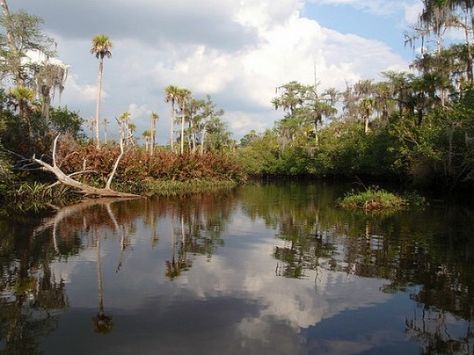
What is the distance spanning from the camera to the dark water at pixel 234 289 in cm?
641

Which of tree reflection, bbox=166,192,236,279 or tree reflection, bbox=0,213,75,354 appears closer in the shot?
tree reflection, bbox=0,213,75,354

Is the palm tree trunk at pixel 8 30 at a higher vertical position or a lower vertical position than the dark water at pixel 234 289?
higher

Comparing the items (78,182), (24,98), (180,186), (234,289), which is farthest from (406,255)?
(180,186)

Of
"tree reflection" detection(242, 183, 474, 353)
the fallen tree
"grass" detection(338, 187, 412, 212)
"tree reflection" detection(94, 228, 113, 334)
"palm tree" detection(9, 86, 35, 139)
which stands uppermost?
"palm tree" detection(9, 86, 35, 139)

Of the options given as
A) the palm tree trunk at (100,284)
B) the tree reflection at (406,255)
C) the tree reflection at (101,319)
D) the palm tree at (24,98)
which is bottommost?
the tree reflection at (101,319)

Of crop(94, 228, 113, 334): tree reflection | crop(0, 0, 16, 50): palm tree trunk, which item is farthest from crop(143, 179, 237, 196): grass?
crop(94, 228, 113, 334): tree reflection

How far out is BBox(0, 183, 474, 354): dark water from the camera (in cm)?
641

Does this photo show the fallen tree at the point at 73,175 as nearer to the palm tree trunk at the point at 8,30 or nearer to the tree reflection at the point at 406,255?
the palm tree trunk at the point at 8,30

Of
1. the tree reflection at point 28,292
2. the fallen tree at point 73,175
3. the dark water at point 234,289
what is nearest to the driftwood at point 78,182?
the fallen tree at point 73,175

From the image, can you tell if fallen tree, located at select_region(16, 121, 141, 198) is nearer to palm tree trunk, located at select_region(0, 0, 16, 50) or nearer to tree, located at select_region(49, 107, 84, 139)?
palm tree trunk, located at select_region(0, 0, 16, 50)

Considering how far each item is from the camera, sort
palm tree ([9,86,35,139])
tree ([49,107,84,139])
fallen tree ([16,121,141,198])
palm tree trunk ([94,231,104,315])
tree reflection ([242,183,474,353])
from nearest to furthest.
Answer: tree reflection ([242,183,474,353]) → palm tree trunk ([94,231,104,315]) → fallen tree ([16,121,141,198]) → palm tree ([9,86,35,139]) → tree ([49,107,84,139])

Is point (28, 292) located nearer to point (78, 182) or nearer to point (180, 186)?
point (78, 182)

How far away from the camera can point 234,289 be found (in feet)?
29.7

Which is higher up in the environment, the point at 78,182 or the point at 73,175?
the point at 73,175
